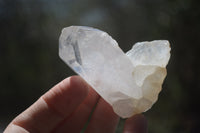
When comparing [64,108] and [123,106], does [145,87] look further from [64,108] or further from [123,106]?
[64,108]

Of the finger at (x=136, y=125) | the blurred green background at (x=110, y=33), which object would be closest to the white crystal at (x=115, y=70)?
the finger at (x=136, y=125)

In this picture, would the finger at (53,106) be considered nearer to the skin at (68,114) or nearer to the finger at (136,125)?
the skin at (68,114)

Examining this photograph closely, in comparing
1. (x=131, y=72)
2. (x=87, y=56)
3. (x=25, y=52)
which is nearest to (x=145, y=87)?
(x=131, y=72)

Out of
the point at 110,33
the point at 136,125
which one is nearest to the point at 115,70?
the point at 136,125

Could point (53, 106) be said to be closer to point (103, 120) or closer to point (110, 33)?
point (103, 120)

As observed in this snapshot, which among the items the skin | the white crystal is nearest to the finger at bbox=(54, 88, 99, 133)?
the skin

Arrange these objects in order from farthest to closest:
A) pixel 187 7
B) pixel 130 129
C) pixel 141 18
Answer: pixel 141 18, pixel 187 7, pixel 130 129

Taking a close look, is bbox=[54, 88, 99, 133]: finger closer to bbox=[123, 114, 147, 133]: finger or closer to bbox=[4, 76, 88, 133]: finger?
bbox=[4, 76, 88, 133]: finger

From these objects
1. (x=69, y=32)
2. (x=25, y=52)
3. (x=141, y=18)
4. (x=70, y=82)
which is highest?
(x=69, y=32)
